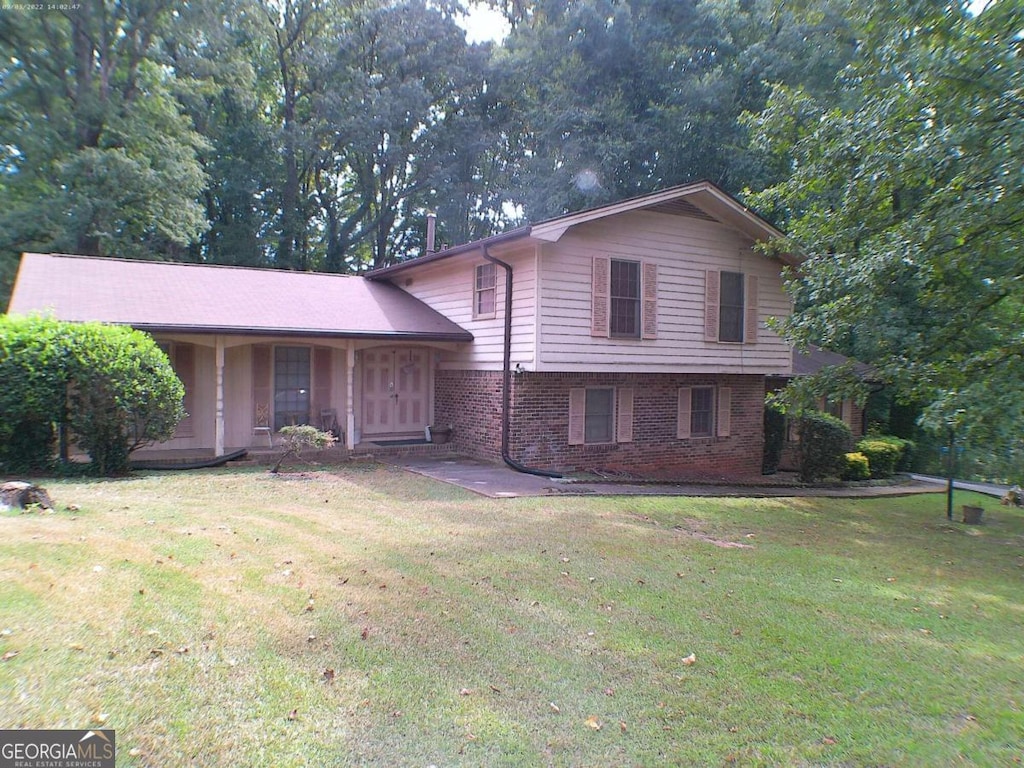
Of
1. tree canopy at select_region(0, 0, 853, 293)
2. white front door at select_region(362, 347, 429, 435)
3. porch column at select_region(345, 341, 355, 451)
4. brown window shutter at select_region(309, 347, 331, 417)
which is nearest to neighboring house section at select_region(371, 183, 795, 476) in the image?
white front door at select_region(362, 347, 429, 435)

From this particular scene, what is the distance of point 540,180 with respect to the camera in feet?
86.2

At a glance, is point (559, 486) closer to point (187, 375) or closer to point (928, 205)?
point (928, 205)

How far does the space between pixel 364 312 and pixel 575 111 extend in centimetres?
1385

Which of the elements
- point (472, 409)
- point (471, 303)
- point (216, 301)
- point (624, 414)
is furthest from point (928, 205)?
point (216, 301)

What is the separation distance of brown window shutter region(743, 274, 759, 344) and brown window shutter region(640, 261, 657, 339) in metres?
2.84

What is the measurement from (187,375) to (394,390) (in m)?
4.45

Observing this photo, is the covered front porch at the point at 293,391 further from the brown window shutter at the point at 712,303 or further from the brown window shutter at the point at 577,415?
the brown window shutter at the point at 712,303

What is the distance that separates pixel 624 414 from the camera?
581 inches

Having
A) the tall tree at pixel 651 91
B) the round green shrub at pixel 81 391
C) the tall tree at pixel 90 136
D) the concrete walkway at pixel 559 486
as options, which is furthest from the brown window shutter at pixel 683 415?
the tall tree at pixel 90 136

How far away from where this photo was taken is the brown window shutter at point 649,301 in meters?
14.1

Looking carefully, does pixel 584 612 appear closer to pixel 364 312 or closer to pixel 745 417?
pixel 364 312

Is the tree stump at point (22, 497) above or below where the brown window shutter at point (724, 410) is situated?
below

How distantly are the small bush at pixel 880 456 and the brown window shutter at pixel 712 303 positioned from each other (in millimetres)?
6217

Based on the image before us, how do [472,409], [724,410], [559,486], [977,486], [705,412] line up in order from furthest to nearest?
[977,486] → [724,410] → [705,412] → [472,409] → [559,486]
